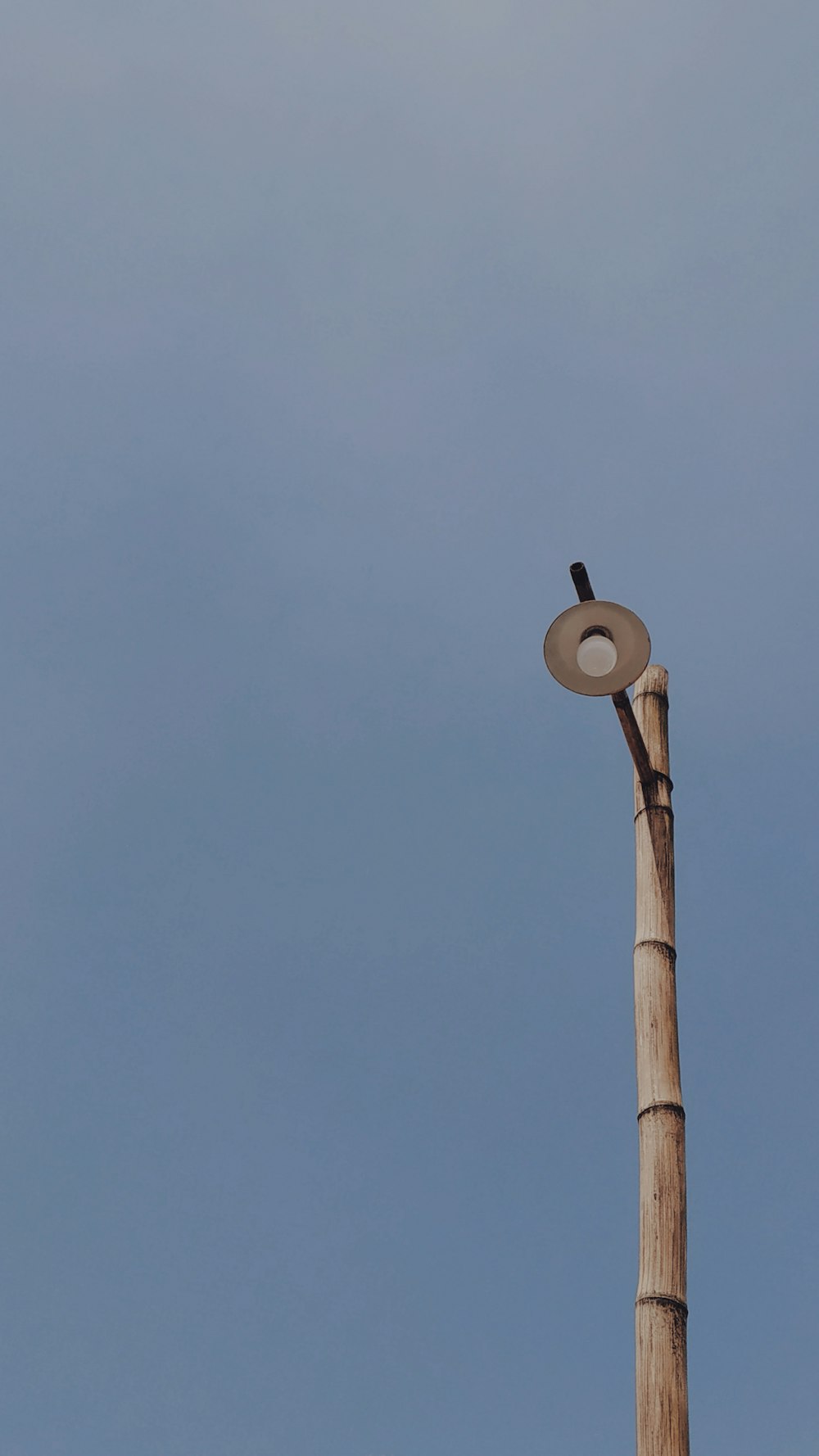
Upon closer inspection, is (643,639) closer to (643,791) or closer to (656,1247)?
(643,791)

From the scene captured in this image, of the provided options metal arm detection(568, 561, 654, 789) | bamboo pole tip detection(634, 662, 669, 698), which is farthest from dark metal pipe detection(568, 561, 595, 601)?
bamboo pole tip detection(634, 662, 669, 698)

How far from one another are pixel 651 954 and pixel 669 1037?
42cm

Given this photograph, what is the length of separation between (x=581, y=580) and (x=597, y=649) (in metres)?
0.44

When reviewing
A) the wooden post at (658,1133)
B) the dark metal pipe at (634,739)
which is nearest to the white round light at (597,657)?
the dark metal pipe at (634,739)

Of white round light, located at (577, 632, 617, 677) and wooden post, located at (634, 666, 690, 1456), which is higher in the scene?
white round light, located at (577, 632, 617, 677)

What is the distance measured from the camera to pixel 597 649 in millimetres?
5430

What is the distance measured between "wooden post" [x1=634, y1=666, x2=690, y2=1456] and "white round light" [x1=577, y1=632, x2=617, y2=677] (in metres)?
0.88

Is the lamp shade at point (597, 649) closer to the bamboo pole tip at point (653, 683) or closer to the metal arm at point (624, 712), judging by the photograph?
the metal arm at point (624, 712)

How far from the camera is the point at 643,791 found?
19.8ft

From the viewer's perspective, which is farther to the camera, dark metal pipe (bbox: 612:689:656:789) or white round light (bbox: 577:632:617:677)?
dark metal pipe (bbox: 612:689:656:789)

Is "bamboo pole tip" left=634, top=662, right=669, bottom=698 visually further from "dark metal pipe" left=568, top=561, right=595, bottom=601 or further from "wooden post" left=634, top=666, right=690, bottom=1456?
"dark metal pipe" left=568, top=561, right=595, bottom=601

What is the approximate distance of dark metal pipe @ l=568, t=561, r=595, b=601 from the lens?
5.68 metres

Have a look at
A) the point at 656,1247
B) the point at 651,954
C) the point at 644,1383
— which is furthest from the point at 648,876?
the point at 644,1383

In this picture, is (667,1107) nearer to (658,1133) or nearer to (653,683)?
(658,1133)
